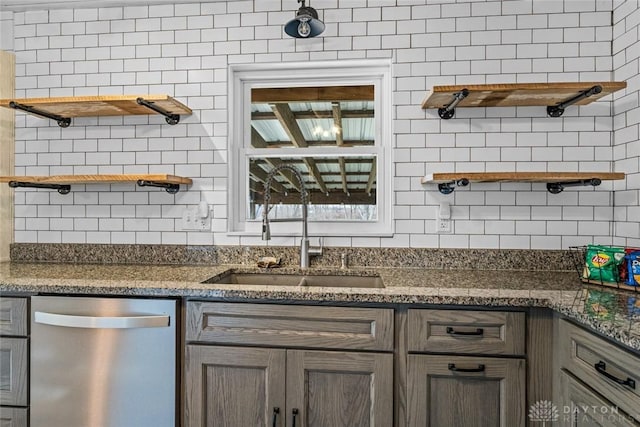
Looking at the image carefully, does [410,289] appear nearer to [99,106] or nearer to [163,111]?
[163,111]

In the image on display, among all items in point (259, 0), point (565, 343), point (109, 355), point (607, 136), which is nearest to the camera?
point (565, 343)

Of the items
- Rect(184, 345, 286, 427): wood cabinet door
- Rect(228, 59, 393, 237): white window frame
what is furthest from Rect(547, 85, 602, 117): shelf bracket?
Rect(184, 345, 286, 427): wood cabinet door

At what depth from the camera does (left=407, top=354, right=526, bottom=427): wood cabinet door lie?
136cm

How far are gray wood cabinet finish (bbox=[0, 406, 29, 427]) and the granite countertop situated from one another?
47cm

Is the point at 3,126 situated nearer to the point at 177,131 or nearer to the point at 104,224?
the point at 104,224

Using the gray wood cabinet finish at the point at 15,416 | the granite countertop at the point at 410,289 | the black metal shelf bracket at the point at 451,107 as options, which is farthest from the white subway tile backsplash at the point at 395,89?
the gray wood cabinet finish at the point at 15,416

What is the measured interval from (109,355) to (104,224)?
96cm

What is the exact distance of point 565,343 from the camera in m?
1.28

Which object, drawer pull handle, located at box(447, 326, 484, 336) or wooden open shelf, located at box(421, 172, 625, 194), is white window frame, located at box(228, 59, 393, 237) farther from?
drawer pull handle, located at box(447, 326, 484, 336)

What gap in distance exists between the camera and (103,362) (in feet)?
4.96

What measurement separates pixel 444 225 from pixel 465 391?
0.87 m

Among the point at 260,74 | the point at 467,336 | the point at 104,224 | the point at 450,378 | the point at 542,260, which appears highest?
the point at 260,74

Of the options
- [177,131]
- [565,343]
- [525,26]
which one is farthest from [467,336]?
[177,131]

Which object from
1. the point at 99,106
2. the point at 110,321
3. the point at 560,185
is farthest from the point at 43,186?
the point at 560,185
